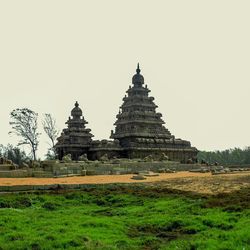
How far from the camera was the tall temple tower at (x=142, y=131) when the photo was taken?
66.9 meters

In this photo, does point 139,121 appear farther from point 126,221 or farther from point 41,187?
point 126,221

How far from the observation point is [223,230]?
1410 cm

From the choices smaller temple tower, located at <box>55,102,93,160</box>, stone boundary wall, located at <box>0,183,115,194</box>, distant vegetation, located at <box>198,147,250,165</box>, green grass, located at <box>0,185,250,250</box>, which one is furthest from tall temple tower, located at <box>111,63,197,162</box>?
green grass, located at <box>0,185,250,250</box>

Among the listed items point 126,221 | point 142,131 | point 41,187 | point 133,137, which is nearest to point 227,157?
point 142,131

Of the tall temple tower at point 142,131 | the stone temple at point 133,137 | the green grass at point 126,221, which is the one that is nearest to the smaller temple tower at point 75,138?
the stone temple at point 133,137

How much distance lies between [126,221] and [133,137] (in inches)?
2008

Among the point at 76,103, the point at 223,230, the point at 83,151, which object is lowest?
the point at 223,230

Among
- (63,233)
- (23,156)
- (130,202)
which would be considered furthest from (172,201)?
(23,156)

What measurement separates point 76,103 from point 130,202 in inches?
2050

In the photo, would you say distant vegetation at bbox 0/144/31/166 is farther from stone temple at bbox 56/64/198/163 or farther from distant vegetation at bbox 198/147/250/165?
distant vegetation at bbox 198/147/250/165

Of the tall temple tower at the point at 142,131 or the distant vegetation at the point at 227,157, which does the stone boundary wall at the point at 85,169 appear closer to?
the tall temple tower at the point at 142,131

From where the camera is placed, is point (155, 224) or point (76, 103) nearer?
point (155, 224)

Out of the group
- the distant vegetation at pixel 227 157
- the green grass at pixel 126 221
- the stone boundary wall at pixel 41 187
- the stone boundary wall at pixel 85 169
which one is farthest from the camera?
the distant vegetation at pixel 227 157

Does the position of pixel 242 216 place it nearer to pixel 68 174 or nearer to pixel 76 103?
pixel 68 174
